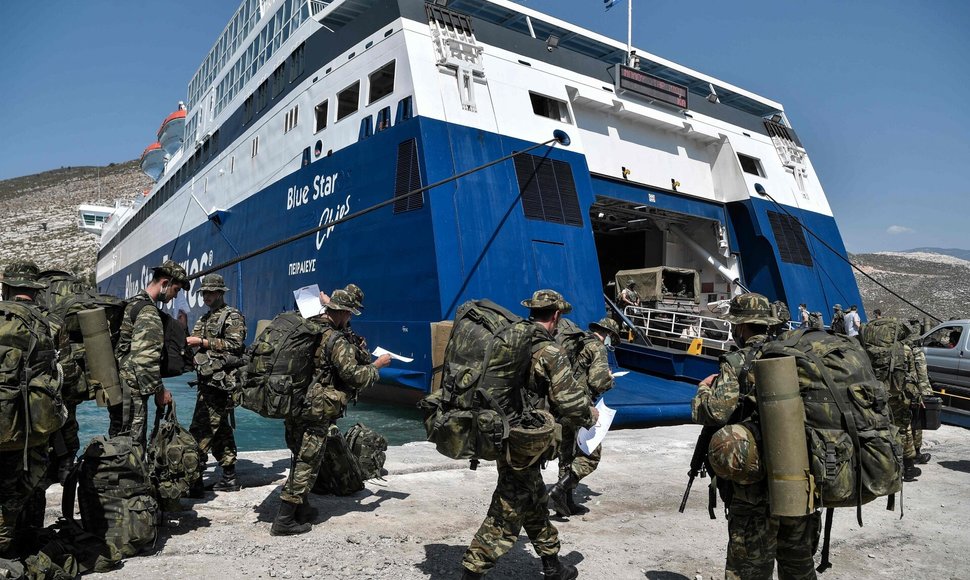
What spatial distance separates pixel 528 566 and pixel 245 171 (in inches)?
536

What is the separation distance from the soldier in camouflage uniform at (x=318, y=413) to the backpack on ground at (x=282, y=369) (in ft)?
0.26

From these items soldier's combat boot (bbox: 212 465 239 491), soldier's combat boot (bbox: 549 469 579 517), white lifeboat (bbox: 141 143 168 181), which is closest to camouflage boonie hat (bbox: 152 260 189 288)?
soldier's combat boot (bbox: 212 465 239 491)

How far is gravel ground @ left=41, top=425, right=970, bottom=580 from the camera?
3.65 meters

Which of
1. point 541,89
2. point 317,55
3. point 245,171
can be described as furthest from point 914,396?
point 245,171

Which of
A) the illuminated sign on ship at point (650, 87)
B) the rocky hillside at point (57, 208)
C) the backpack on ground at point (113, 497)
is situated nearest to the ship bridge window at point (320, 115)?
the illuminated sign on ship at point (650, 87)

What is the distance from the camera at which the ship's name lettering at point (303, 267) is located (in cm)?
1149

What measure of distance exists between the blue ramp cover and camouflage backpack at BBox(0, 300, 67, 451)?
22.0ft

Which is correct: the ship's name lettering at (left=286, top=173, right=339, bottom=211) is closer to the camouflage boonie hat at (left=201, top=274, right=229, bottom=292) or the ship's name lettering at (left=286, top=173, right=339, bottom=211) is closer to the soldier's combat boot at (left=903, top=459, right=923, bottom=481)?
the camouflage boonie hat at (left=201, top=274, right=229, bottom=292)

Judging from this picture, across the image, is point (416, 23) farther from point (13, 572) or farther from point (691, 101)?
point (13, 572)

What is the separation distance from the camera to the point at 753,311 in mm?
3184

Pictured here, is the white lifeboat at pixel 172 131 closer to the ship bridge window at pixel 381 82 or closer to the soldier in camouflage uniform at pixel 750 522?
the ship bridge window at pixel 381 82

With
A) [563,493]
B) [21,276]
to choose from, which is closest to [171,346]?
[21,276]

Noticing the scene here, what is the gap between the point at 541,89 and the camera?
1067 centimetres

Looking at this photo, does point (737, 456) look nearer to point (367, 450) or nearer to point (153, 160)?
point (367, 450)
